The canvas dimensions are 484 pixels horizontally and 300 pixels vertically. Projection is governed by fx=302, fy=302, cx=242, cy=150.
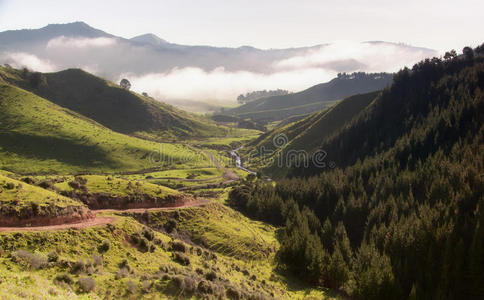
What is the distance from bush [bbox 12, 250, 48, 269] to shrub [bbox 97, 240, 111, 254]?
8676 millimetres

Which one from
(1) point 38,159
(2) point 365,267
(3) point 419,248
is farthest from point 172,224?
(1) point 38,159

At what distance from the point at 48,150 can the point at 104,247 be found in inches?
7106

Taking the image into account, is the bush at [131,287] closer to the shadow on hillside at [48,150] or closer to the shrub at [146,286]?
the shrub at [146,286]

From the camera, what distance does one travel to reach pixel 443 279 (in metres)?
57.6

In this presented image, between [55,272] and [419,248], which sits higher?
[55,272]

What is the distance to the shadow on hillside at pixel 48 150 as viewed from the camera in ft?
587

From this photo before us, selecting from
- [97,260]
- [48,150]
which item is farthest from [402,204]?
[48,150]

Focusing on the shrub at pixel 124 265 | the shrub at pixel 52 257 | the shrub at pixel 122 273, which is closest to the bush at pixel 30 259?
the shrub at pixel 52 257

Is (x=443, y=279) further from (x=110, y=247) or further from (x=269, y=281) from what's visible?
(x=110, y=247)

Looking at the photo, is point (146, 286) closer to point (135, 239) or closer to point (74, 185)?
point (135, 239)

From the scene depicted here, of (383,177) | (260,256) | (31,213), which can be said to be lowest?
(260,256)

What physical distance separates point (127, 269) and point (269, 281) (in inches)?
1221

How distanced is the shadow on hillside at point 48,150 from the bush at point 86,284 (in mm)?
177087

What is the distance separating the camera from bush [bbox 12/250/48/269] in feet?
98.9
